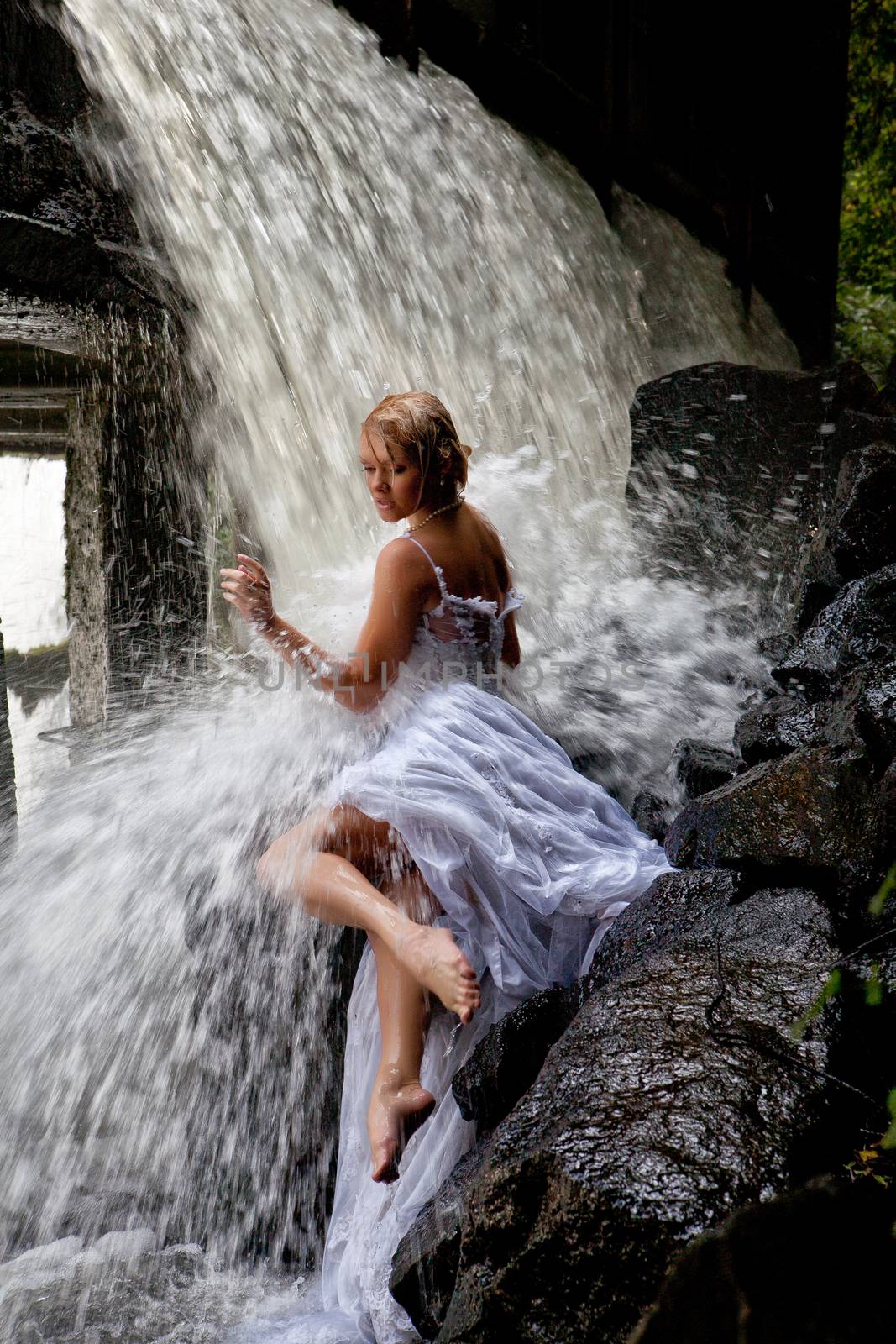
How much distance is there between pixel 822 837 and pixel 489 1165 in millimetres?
1136

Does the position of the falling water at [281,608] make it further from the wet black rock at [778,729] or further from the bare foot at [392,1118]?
the bare foot at [392,1118]

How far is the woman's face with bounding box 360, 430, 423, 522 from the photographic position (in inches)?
122

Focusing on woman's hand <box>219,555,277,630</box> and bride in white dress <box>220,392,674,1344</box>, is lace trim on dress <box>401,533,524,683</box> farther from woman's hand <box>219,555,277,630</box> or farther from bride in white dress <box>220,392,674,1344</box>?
woman's hand <box>219,555,277,630</box>

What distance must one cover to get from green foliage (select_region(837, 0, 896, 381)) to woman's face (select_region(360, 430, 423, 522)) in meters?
11.2

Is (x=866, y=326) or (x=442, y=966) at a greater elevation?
(x=866, y=326)

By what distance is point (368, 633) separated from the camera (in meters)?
3.09

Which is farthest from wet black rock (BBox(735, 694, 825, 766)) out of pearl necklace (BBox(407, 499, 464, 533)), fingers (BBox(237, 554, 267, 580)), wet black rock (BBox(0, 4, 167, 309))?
wet black rock (BBox(0, 4, 167, 309))

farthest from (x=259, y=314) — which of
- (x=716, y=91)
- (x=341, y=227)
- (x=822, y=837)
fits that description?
(x=716, y=91)

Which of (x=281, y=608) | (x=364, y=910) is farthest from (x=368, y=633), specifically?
(x=281, y=608)

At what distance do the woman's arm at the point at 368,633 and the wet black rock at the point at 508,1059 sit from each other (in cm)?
107

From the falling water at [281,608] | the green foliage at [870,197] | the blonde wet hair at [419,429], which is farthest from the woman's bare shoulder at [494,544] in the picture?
the green foliage at [870,197]

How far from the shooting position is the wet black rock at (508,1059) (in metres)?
2.44

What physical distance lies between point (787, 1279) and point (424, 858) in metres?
1.71

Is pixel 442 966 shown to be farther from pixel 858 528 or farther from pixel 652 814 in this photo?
pixel 858 528
